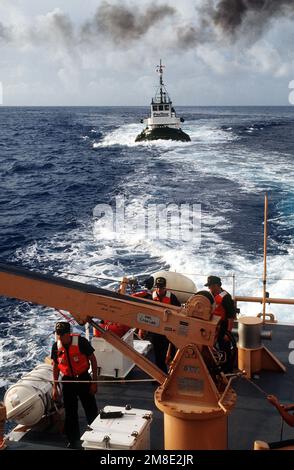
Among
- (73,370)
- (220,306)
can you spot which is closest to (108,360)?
(73,370)

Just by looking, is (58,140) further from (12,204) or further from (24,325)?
(24,325)

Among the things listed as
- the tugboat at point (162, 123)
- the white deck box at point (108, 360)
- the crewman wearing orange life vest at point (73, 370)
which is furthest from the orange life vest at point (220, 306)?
the tugboat at point (162, 123)

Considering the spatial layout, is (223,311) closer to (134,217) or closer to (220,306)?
(220,306)

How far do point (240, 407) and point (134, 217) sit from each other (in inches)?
665

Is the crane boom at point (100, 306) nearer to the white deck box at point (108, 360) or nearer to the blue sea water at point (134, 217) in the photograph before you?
the blue sea water at point (134, 217)

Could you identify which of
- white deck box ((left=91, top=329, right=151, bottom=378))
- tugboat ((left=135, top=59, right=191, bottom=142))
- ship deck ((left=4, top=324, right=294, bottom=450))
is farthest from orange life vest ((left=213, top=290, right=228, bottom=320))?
tugboat ((left=135, top=59, right=191, bottom=142))

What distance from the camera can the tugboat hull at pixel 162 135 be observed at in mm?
56838

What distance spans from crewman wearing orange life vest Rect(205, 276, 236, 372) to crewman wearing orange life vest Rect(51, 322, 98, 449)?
1.73 meters

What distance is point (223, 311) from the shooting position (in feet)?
21.5

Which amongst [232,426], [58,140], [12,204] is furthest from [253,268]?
[58,140]

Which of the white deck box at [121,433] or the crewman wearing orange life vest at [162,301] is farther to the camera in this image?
the crewman wearing orange life vest at [162,301]

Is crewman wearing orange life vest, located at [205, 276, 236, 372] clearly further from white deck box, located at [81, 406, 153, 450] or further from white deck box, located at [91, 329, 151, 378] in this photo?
white deck box, located at [81, 406, 153, 450]

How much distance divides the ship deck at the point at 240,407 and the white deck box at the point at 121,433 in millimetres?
500

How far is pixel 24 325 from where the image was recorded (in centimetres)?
1219
